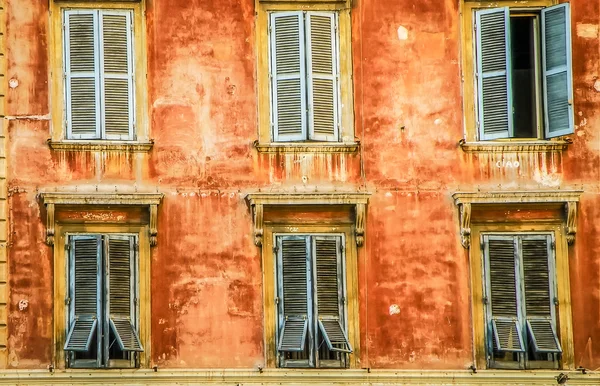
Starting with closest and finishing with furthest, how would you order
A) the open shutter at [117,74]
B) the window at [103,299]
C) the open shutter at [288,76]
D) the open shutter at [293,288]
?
the window at [103,299] → the open shutter at [293,288] → the open shutter at [117,74] → the open shutter at [288,76]

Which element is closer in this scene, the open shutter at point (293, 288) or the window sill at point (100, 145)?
the open shutter at point (293, 288)

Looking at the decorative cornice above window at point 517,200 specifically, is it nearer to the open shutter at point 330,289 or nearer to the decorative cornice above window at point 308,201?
the decorative cornice above window at point 308,201

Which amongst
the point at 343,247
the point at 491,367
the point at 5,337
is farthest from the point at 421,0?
the point at 5,337

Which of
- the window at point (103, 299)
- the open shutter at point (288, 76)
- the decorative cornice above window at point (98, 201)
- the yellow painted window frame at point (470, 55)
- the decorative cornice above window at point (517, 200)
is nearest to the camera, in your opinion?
the window at point (103, 299)

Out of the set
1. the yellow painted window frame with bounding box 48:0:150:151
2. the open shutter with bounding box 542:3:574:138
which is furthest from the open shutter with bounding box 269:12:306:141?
the open shutter with bounding box 542:3:574:138

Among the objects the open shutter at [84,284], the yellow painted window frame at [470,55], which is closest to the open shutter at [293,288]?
the open shutter at [84,284]

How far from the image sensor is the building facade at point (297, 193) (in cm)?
2194

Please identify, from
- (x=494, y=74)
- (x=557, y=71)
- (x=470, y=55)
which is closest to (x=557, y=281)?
(x=557, y=71)

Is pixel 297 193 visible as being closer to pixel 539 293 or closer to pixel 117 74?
pixel 117 74

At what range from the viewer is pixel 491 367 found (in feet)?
72.6

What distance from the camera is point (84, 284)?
864 inches

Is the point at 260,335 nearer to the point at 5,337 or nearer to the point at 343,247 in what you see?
the point at 343,247

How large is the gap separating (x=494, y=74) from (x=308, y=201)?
3.25m

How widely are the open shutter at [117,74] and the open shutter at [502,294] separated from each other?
5.36 metres
